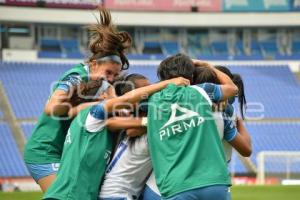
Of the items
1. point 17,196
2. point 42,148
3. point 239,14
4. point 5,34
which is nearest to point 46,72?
point 5,34

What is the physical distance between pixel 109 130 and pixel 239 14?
2787cm

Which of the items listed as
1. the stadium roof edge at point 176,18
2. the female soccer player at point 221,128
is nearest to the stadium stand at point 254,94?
the stadium roof edge at point 176,18

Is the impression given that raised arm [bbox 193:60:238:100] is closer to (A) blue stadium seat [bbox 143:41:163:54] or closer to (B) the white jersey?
(B) the white jersey

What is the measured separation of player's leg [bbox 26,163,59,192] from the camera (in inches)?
197

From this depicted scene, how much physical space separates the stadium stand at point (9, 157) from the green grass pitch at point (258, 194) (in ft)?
33.7

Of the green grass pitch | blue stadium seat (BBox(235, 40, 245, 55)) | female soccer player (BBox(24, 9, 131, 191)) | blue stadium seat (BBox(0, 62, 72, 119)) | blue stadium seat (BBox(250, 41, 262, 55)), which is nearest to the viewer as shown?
female soccer player (BBox(24, 9, 131, 191))

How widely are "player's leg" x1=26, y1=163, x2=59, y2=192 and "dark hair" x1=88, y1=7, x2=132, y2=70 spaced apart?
910mm

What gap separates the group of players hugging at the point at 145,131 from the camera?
3.61 metres

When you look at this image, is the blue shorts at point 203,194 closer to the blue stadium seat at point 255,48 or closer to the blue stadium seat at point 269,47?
the blue stadium seat at point 269,47

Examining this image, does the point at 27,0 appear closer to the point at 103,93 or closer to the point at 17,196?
the point at 17,196

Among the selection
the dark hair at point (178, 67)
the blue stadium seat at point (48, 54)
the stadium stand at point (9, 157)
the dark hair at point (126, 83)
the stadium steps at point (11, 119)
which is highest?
the dark hair at point (178, 67)

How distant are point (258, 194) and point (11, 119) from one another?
15707mm

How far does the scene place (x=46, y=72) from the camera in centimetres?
2831

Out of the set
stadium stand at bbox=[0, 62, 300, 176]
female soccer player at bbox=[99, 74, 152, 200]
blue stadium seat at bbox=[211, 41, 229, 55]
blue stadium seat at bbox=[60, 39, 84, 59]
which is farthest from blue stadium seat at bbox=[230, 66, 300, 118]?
female soccer player at bbox=[99, 74, 152, 200]
